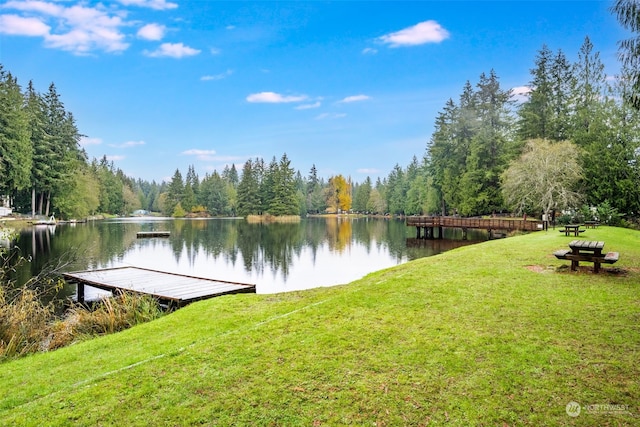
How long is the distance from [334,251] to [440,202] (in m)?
36.9

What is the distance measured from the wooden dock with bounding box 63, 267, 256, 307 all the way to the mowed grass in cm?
303

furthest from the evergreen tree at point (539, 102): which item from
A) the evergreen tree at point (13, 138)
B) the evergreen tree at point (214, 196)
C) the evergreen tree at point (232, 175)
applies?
the evergreen tree at point (232, 175)

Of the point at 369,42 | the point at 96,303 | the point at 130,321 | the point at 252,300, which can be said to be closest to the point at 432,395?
the point at 252,300

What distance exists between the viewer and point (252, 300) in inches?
368

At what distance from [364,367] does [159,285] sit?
9.57m

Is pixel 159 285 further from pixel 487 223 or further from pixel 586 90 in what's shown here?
pixel 586 90

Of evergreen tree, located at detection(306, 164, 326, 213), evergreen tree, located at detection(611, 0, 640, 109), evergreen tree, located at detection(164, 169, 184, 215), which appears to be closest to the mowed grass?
evergreen tree, located at detection(611, 0, 640, 109)

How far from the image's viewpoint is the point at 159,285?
12.5 m

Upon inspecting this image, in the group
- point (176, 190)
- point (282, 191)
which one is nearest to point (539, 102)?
point (282, 191)

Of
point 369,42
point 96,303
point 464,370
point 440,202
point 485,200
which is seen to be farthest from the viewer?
point 440,202

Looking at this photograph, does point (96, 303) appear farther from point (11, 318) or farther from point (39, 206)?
point (39, 206)

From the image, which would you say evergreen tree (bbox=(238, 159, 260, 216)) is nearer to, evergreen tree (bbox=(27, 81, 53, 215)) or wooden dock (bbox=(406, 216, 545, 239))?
evergreen tree (bbox=(27, 81, 53, 215))

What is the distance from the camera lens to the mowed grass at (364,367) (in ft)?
12.8

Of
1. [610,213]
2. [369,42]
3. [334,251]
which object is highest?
[369,42]
